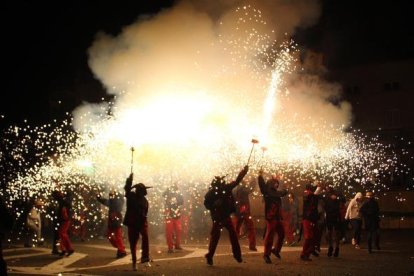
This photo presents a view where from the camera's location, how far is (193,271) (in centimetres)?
1070

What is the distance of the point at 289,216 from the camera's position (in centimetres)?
1700

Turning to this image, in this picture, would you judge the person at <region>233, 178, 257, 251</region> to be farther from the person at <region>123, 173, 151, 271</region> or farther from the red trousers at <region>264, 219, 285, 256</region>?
the person at <region>123, 173, 151, 271</region>

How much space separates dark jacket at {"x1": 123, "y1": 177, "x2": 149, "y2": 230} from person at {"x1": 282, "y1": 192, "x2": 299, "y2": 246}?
185 inches

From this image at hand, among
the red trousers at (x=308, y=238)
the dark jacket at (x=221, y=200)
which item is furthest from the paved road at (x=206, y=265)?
the dark jacket at (x=221, y=200)

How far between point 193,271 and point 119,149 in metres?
11.2

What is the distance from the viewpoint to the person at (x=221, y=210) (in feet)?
36.9

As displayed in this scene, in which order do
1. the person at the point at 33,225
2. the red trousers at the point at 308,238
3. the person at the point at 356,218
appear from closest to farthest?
1. the red trousers at the point at 308,238
2. the person at the point at 356,218
3. the person at the point at 33,225

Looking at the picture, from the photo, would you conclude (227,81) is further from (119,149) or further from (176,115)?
(119,149)

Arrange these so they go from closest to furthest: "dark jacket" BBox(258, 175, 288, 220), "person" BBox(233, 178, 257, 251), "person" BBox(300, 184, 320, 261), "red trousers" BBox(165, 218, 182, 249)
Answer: "dark jacket" BBox(258, 175, 288, 220)
"person" BBox(300, 184, 320, 261)
"person" BBox(233, 178, 257, 251)
"red trousers" BBox(165, 218, 182, 249)

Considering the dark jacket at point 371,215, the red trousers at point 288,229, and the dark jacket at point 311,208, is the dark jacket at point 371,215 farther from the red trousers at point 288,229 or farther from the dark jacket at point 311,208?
the dark jacket at point 311,208

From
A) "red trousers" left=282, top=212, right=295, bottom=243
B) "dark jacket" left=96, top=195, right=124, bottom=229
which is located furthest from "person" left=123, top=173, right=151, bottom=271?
"red trousers" left=282, top=212, right=295, bottom=243

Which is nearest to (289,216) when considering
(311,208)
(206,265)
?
(311,208)

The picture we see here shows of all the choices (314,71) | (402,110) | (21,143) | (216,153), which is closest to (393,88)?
(402,110)

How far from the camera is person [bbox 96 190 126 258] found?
13.3 metres
